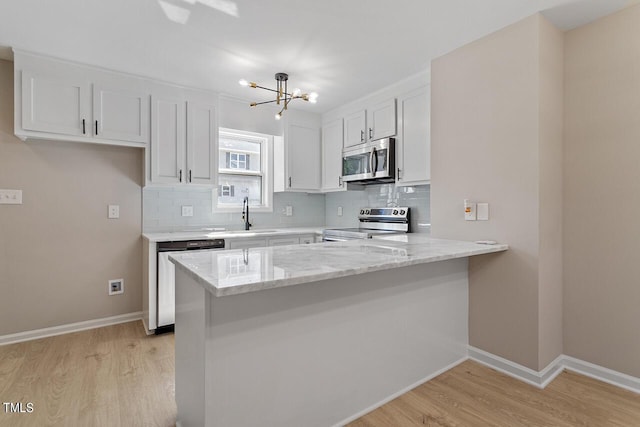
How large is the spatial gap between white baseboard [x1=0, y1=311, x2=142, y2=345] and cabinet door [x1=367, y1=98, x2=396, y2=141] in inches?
120

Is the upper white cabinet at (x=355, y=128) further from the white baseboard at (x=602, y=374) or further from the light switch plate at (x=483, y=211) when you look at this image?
the white baseboard at (x=602, y=374)

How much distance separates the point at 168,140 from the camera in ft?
10.3

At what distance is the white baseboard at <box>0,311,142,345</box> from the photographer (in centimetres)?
272

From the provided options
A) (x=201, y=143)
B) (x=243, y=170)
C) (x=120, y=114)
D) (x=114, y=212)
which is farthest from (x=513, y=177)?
(x=114, y=212)

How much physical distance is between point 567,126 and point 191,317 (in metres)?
2.65

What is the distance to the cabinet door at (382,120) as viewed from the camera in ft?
10.7

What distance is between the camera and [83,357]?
7.94 feet

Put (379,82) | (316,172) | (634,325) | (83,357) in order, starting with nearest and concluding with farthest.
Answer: (634,325) < (83,357) < (379,82) < (316,172)

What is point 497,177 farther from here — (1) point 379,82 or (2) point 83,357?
(2) point 83,357

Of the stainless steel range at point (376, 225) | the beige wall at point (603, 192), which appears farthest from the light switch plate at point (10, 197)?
the beige wall at point (603, 192)

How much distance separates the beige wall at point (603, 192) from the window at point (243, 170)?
10.1ft

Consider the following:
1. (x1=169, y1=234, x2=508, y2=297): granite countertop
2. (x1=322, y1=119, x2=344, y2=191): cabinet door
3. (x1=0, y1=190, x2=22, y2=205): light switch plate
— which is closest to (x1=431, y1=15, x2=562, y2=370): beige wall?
(x1=169, y1=234, x2=508, y2=297): granite countertop

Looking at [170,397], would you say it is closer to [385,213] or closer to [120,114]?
[120,114]

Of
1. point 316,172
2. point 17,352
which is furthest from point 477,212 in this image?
point 17,352
